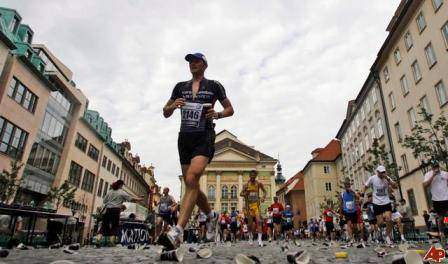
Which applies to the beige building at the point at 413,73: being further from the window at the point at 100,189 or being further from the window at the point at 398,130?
the window at the point at 100,189

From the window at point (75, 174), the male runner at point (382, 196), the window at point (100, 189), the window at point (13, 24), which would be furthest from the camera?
the window at point (100, 189)

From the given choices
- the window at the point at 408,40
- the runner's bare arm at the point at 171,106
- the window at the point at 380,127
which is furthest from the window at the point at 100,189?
the runner's bare arm at the point at 171,106

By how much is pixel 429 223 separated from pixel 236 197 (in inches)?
2398

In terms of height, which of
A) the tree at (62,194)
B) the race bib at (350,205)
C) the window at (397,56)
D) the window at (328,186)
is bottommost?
the race bib at (350,205)

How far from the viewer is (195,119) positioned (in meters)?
4.54

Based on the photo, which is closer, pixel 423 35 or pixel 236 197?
pixel 423 35

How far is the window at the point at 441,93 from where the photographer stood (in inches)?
864

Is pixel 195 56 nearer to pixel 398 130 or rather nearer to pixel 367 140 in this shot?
pixel 398 130

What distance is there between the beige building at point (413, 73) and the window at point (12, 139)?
28.7 meters

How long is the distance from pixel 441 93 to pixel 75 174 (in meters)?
34.6

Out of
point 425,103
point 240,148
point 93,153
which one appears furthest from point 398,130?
point 240,148

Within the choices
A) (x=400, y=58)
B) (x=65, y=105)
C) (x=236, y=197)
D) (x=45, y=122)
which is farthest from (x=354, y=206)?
(x=236, y=197)

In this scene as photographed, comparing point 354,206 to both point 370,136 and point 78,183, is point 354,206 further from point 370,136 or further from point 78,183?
point 78,183

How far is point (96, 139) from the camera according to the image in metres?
41.2
